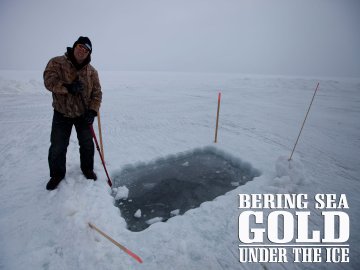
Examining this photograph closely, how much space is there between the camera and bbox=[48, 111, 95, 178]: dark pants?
3.14 m

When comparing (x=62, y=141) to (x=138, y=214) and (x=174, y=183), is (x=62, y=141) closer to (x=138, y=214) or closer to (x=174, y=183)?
(x=138, y=214)

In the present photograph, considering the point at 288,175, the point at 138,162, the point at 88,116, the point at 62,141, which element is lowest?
the point at 138,162

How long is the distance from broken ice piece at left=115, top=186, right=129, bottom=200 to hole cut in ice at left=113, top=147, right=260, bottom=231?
2cm

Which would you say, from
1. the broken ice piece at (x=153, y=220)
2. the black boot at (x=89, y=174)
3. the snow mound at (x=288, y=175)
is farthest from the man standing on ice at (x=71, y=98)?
the snow mound at (x=288, y=175)

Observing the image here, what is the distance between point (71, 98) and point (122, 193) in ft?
5.70

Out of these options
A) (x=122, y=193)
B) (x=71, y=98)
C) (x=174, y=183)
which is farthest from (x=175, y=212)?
(x=71, y=98)

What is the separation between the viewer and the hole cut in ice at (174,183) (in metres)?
3.19

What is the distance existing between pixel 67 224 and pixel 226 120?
21.9 feet

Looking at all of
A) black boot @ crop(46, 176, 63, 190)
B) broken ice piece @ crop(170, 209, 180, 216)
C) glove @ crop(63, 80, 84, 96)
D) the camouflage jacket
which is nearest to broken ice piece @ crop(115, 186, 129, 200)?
broken ice piece @ crop(170, 209, 180, 216)

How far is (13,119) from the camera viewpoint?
750 centimetres

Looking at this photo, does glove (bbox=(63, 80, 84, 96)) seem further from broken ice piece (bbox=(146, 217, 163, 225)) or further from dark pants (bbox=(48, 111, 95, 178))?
broken ice piece (bbox=(146, 217, 163, 225))

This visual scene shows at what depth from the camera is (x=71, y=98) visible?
→ 307 centimetres

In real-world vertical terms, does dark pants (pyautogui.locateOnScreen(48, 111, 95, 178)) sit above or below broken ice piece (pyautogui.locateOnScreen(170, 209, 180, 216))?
above

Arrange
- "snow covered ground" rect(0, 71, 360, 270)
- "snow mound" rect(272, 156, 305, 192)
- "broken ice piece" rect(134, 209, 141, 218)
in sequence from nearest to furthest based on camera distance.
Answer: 1. "snow covered ground" rect(0, 71, 360, 270)
2. "broken ice piece" rect(134, 209, 141, 218)
3. "snow mound" rect(272, 156, 305, 192)
